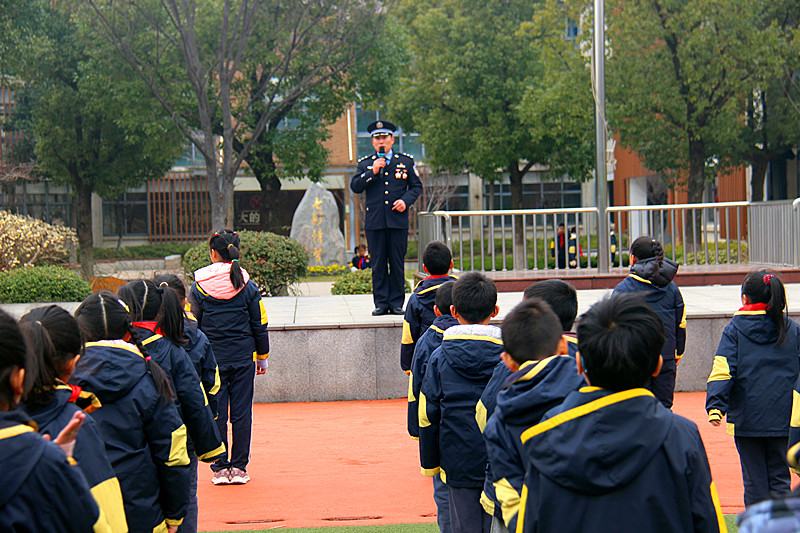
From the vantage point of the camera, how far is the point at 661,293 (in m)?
6.12

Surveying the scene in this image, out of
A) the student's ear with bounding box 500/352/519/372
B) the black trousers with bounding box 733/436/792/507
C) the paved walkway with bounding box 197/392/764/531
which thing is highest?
the student's ear with bounding box 500/352/519/372

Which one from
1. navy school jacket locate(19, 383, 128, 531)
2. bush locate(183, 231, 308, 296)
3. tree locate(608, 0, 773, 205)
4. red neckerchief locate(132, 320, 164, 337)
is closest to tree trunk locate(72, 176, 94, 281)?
bush locate(183, 231, 308, 296)

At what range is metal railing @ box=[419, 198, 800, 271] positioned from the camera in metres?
13.3

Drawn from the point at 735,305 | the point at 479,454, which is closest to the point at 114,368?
the point at 479,454

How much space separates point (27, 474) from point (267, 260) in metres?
12.2

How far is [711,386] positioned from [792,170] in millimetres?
25289

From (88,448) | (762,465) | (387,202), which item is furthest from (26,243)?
(88,448)

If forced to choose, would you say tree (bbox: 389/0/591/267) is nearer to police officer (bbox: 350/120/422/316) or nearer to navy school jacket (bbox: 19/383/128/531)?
police officer (bbox: 350/120/422/316)

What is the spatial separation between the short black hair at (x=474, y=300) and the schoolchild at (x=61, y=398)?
1.70 metres

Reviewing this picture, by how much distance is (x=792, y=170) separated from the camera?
2730 cm

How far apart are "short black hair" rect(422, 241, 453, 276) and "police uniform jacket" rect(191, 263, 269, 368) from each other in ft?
4.03

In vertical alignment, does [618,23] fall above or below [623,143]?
above

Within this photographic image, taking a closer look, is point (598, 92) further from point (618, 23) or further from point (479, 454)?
point (479, 454)

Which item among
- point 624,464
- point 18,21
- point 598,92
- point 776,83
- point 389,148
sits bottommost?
point 624,464
